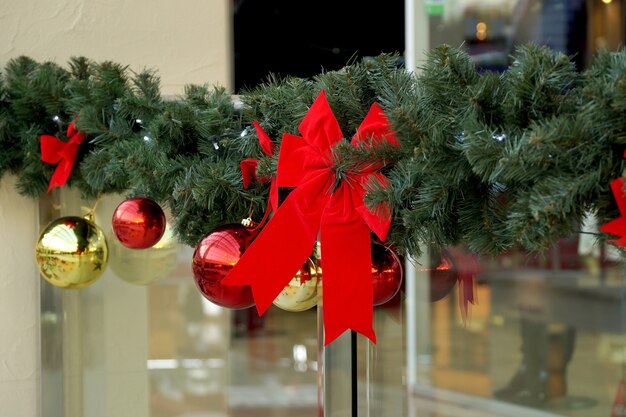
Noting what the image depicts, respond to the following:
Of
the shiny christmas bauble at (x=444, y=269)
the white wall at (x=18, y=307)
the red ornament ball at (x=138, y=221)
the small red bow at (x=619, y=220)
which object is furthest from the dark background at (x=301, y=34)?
the small red bow at (x=619, y=220)

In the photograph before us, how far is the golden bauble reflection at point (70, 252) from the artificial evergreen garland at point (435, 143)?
0.16 meters

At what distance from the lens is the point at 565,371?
168 inches

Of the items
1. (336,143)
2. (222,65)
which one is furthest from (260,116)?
A: (222,65)

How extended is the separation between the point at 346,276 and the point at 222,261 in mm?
157

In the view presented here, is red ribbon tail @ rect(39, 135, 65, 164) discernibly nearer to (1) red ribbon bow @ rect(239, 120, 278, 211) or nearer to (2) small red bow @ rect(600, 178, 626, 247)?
(1) red ribbon bow @ rect(239, 120, 278, 211)

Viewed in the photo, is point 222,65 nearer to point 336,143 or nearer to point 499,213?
point 336,143

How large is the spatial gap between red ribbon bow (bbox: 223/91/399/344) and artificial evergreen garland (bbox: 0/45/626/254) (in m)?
0.03

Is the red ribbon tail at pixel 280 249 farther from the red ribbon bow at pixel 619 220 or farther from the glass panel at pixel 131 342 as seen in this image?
the glass panel at pixel 131 342

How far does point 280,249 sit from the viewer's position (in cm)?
78

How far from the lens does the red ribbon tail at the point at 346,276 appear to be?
0.75m

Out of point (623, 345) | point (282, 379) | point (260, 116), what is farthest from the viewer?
point (623, 345)

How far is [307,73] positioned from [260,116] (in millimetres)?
2273

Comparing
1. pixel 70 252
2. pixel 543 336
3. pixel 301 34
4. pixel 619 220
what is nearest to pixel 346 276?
pixel 619 220

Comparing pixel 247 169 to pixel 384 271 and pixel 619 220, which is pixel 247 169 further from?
pixel 619 220
